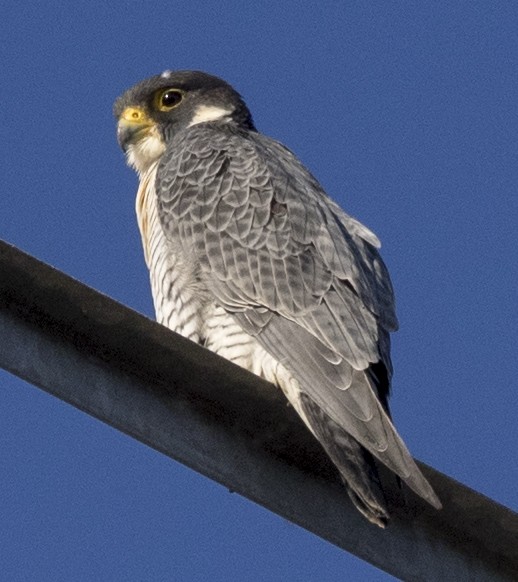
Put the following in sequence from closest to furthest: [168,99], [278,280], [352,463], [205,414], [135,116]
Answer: [205,414] → [352,463] → [278,280] → [135,116] → [168,99]

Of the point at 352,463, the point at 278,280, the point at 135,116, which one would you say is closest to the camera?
the point at 352,463

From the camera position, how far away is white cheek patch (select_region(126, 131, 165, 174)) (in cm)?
678

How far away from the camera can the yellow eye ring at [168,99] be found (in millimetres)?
6996

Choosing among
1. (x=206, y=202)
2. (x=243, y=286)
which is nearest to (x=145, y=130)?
(x=206, y=202)

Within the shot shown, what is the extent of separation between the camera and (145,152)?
682cm

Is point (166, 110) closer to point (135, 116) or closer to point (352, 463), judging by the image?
point (135, 116)

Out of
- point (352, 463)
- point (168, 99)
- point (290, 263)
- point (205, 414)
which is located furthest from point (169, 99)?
point (205, 414)

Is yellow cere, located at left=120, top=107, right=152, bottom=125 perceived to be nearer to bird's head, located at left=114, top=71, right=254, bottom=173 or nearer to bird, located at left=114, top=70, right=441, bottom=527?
bird's head, located at left=114, top=71, right=254, bottom=173

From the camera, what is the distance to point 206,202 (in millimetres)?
5625

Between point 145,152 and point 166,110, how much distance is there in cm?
29

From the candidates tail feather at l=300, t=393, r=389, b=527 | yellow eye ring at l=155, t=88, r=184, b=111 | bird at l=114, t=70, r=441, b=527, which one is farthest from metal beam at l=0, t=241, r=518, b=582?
yellow eye ring at l=155, t=88, r=184, b=111

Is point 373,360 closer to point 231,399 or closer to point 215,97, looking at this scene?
point 231,399

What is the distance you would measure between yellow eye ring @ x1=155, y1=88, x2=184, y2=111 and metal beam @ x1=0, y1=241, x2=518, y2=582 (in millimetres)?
3816

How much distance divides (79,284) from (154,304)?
2.64 metres
